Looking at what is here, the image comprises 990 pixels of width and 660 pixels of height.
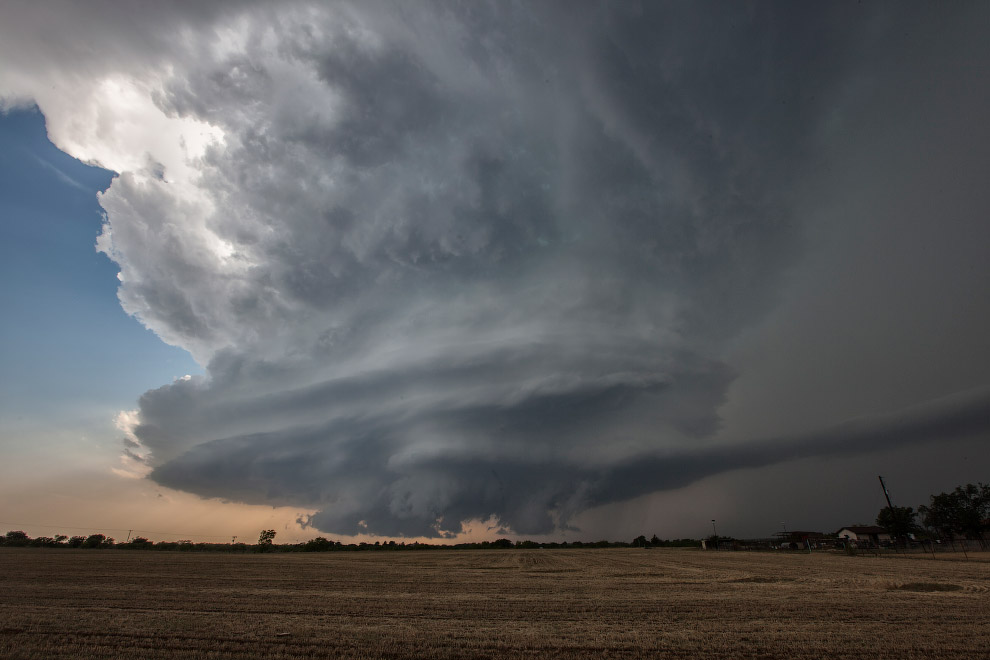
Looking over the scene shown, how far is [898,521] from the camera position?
120m

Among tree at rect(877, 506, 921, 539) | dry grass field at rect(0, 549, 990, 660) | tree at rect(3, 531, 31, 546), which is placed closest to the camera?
dry grass field at rect(0, 549, 990, 660)

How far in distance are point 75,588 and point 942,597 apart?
161 ft

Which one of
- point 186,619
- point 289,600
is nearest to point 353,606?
point 289,600

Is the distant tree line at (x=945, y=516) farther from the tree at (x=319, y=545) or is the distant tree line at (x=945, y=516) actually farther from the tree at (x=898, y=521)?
the tree at (x=319, y=545)

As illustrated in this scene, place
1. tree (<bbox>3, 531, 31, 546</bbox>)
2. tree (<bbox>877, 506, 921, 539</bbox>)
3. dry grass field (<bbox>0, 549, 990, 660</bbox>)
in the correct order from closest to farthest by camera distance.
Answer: dry grass field (<bbox>0, 549, 990, 660</bbox>) < tree (<bbox>877, 506, 921, 539</bbox>) < tree (<bbox>3, 531, 31, 546</bbox>)

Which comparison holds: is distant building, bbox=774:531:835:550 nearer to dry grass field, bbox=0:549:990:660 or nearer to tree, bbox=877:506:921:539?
tree, bbox=877:506:921:539

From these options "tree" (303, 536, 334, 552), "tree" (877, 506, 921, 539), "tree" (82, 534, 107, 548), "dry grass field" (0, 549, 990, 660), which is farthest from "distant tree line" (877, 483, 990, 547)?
"tree" (82, 534, 107, 548)

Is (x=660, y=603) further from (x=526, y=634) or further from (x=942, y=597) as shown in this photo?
(x=942, y=597)

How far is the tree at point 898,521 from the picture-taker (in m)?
115

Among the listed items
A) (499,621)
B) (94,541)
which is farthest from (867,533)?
(94,541)

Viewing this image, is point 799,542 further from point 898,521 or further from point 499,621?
point 499,621

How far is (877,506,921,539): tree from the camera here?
115 m

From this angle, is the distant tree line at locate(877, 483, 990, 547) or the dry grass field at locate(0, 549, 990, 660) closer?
the dry grass field at locate(0, 549, 990, 660)

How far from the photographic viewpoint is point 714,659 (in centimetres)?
1336
